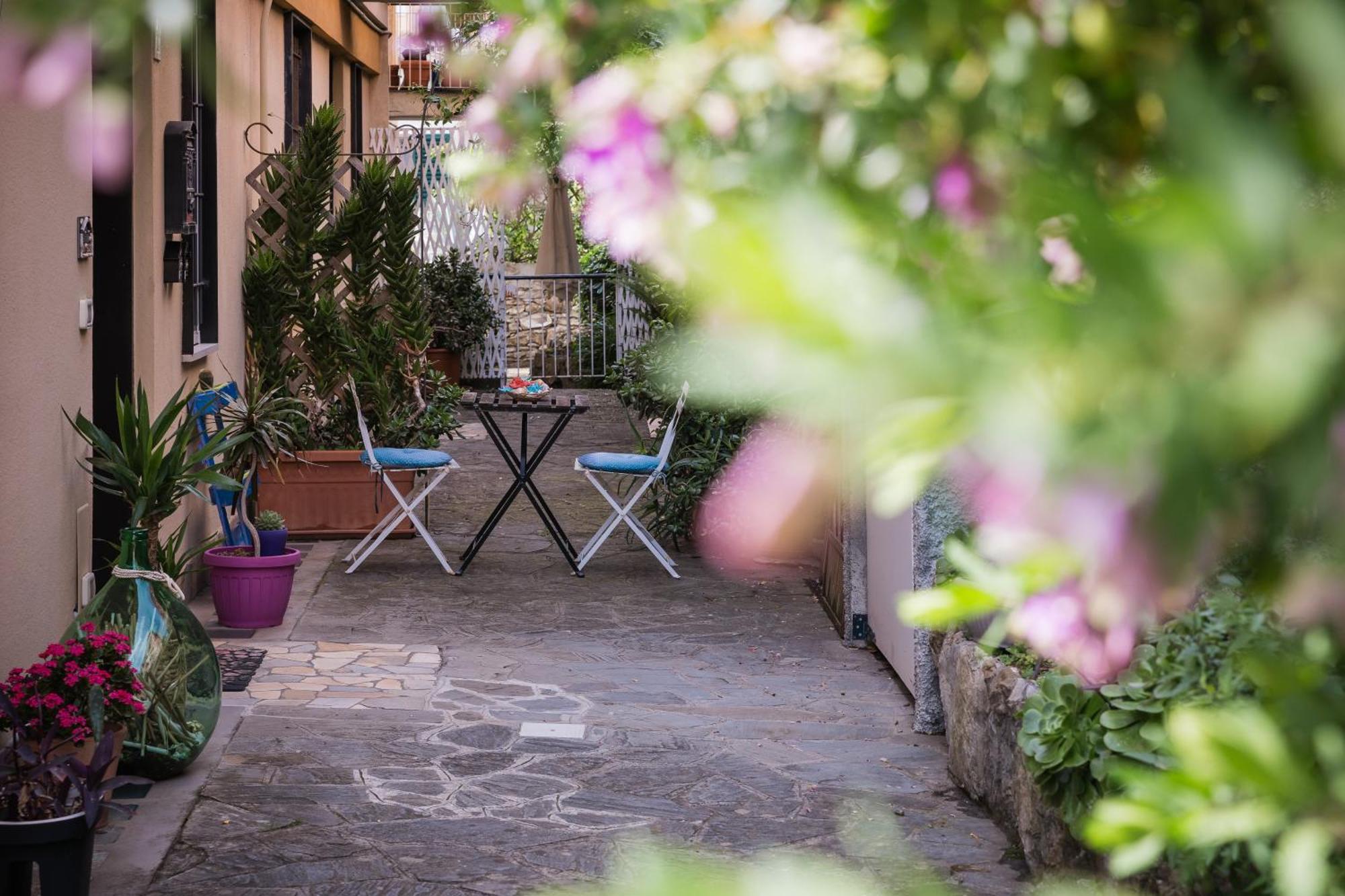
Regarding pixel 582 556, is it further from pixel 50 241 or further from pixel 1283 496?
pixel 1283 496

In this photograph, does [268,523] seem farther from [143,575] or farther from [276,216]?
[276,216]

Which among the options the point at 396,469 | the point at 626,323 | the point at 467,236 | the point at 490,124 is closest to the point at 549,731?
the point at 396,469

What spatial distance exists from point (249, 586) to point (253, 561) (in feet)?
0.39

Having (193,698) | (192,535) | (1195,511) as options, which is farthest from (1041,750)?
(192,535)

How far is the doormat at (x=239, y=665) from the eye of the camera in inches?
217

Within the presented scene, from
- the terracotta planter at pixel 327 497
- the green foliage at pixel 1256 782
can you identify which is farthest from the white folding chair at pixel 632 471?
the green foliage at pixel 1256 782

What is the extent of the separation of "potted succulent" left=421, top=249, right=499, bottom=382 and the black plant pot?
10.8 m

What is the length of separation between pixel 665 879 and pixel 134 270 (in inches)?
237

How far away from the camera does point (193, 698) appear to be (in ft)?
14.5

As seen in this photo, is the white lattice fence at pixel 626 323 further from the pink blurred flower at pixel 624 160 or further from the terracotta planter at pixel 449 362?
the pink blurred flower at pixel 624 160

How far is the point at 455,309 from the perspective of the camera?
14078 millimetres

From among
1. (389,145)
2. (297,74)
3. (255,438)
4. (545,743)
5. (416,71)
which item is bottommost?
(545,743)

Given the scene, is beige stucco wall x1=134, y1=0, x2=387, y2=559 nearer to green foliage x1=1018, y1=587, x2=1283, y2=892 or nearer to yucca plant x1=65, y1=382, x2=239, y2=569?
yucca plant x1=65, y1=382, x2=239, y2=569

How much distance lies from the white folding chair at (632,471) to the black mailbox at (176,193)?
7.24 ft
